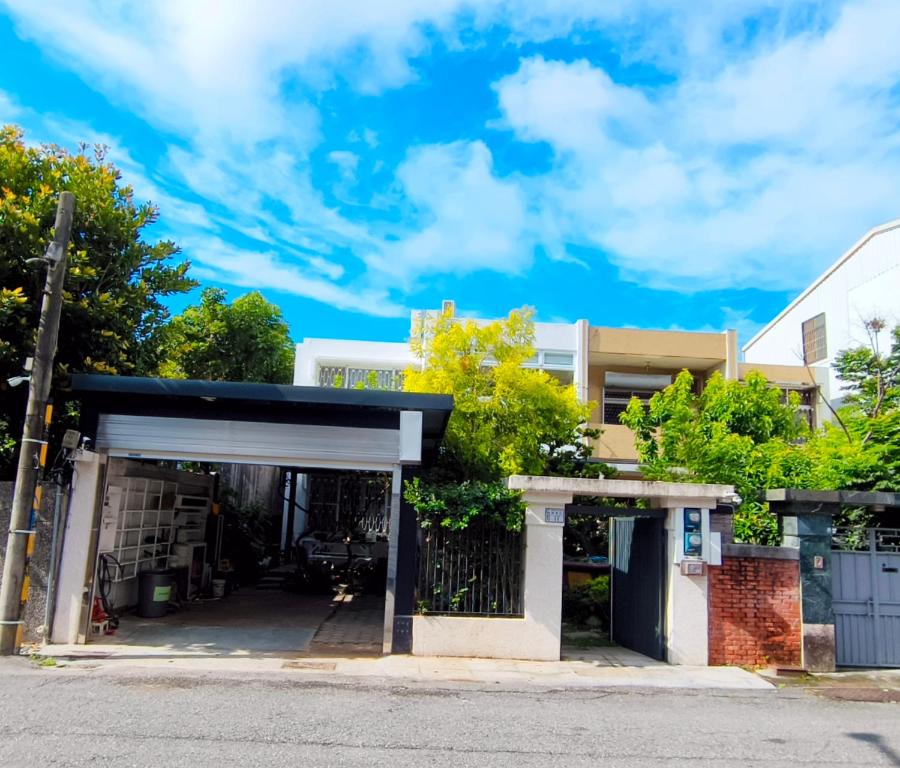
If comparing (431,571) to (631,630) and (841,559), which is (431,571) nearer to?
(631,630)

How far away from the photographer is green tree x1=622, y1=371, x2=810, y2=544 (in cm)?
1126

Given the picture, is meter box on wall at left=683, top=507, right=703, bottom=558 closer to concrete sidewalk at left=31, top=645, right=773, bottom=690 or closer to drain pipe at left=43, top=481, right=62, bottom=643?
concrete sidewalk at left=31, top=645, right=773, bottom=690

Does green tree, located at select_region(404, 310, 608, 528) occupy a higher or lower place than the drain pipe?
higher

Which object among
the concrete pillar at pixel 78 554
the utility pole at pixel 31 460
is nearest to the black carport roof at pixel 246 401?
the concrete pillar at pixel 78 554

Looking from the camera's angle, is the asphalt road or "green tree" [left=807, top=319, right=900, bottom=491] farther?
"green tree" [left=807, top=319, right=900, bottom=491]

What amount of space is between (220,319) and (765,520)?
15.2m

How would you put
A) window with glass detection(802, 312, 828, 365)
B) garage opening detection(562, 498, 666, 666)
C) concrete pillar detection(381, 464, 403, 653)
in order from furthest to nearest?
window with glass detection(802, 312, 828, 365) → garage opening detection(562, 498, 666, 666) → concrete pillar detection(381, 464, 403, 653)

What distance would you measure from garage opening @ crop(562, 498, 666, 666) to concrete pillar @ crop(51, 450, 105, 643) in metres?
6.28

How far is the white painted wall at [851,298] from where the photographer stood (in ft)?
67.5

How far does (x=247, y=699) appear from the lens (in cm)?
711

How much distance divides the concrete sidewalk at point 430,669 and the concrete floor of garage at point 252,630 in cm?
26

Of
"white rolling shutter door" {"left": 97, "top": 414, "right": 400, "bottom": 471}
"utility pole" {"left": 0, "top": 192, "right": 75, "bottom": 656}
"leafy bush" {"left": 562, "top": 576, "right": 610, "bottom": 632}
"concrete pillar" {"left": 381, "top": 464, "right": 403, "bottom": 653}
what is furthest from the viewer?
"leafy bush" {"left": 562, "top": 576, "right": 610, "bottom": 632}

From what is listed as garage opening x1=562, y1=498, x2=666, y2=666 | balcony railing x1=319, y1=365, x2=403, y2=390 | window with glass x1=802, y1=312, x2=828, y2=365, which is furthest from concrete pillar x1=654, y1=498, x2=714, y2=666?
window with glass x1=802, y1=312, x2=828, y2=365

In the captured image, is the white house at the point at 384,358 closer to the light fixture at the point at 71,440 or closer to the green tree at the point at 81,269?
the green tree at the point at 81,269
